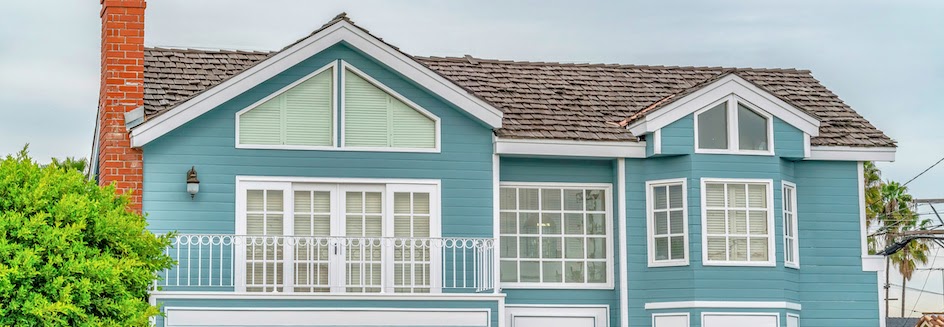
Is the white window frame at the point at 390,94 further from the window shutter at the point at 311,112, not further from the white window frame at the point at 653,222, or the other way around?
the white window frame at the point at 653,222

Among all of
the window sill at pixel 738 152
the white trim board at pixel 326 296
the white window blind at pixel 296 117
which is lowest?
the white trim board at pixel 326 296

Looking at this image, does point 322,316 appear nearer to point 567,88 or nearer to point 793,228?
point 567,88

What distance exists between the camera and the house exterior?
20.6m

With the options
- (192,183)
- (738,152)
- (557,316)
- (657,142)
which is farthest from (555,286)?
(192,183)

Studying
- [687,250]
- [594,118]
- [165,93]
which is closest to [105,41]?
[165,93]

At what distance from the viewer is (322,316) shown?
20.0 meters

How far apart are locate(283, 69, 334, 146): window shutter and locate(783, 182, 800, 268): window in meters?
7.45

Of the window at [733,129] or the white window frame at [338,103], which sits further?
the window at [733,129]

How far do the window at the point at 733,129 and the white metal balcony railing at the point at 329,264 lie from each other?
3924 millimetres

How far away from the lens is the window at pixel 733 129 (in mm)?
22344

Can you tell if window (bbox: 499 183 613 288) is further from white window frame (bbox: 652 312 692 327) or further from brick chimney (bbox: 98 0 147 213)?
brick chimney (bbox: 98 0 147 213)

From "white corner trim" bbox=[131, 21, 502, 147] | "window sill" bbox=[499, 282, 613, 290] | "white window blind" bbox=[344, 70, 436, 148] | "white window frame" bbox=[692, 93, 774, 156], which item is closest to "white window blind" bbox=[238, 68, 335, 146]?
"white window blind" bbox=[344, 70, 436, 148]

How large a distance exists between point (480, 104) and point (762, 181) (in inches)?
184

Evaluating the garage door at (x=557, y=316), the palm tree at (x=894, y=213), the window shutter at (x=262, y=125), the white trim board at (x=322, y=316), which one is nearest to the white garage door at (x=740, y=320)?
the garage door at (x=557, y=316)
